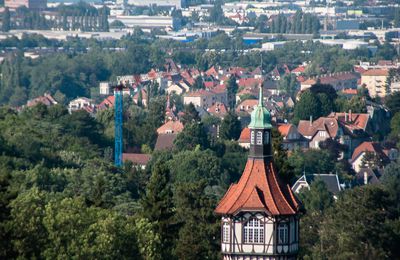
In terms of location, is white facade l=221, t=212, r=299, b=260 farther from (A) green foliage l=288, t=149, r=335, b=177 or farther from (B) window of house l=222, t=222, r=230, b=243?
(A) green foliage l=288, t=149, r=335, b=177

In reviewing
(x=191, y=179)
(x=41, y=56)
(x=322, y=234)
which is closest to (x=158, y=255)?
(x=322, y=234)

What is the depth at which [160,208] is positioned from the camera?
48812 millimetres

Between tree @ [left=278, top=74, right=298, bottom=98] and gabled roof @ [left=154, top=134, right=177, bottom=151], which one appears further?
tree @ [left=278, top=74, right=298, bottom=98]

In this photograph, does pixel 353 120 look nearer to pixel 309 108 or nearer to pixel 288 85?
pixel 309 108

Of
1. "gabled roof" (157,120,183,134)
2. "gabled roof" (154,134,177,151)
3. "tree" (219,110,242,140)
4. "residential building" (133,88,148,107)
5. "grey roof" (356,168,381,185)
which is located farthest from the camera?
"residential building" (133,88,148,107)

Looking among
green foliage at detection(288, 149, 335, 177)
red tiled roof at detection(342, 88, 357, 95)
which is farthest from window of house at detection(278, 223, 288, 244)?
red tiled roof at detection(342, 88, 357, 95)

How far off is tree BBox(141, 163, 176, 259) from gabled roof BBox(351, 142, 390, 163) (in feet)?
164

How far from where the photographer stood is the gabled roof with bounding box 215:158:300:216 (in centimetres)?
4269

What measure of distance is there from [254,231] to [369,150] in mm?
59043

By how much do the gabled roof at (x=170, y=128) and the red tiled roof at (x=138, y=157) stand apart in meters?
10.5

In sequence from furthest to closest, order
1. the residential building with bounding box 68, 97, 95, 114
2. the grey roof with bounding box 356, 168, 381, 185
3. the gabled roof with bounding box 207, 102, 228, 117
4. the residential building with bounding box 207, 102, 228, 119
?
the residential building with bounding box 68, 97, 95, 114, the gabled roof with bounding box 207, 102, 228, 117, the residential building with bounding box 207, 102, 228, 119, the grey roof with bounding box 356, 168, 381, 185

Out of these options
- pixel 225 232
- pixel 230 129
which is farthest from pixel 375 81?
pixel 225 232

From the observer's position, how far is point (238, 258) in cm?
4269

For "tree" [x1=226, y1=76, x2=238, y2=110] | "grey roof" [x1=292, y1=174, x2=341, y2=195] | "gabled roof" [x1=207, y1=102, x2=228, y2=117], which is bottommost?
"tree" [x1=226, y1=76, x2=238, y2=110]
